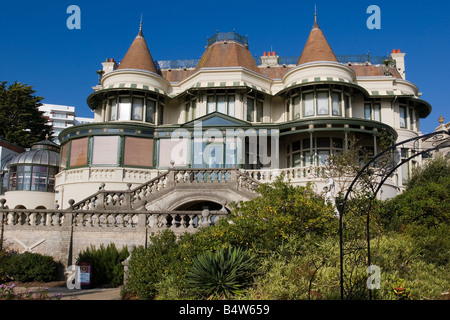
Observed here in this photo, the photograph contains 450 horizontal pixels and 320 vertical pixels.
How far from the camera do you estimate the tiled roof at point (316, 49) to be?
29.8m

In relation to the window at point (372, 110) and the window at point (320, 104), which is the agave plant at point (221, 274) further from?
the window at point (372, 110)

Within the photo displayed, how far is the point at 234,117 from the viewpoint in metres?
27.5

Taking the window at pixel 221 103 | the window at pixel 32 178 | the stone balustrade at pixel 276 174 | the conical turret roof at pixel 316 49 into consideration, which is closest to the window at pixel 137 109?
the window at pixel 221 103

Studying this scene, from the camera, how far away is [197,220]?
1673 centimetres

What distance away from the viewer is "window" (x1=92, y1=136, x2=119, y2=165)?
88.6 ft

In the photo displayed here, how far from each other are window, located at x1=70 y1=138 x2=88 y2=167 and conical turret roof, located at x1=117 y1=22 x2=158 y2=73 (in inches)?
249

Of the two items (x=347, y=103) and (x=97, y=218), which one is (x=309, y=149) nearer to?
(x=347, y=103)

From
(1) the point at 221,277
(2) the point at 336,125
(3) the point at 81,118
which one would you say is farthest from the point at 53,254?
(3) the point at 81,118

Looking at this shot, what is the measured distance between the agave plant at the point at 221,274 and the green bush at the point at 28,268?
7.44m

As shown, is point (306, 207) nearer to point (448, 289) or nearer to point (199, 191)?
point (448, 289)

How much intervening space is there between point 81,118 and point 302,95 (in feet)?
353

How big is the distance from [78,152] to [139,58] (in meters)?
8.30

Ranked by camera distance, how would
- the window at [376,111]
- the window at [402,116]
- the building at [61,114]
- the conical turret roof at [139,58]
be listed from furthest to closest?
the building at [61,114] → the window at [402,116] → the window at [376,111] → the conical turret roof at [139,58]

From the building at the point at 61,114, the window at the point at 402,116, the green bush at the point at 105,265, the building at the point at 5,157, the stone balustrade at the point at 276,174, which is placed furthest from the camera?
the building at the point at 61,114
